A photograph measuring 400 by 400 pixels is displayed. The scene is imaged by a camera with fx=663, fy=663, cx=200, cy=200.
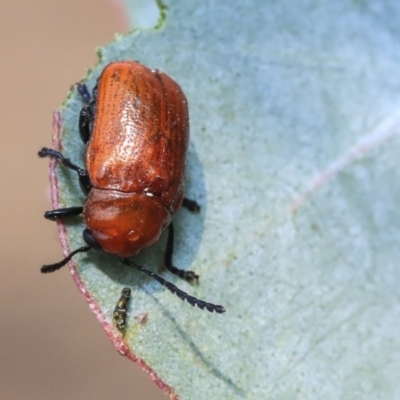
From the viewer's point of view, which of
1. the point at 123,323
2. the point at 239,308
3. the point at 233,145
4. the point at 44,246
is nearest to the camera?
the point at 123,323

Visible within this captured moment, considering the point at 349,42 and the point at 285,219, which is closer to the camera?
the point at 285,219

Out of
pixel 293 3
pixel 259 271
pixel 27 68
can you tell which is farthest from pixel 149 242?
pixel 27 68

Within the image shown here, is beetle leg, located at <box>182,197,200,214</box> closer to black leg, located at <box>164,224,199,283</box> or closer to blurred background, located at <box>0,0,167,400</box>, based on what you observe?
black leg, located at <box>164,224,199,283</box>

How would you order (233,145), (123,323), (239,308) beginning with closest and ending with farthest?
1. (123,323)
2. (239,308)
3. (233,145)

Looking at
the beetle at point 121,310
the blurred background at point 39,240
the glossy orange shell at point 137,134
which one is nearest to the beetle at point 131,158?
the glossy orange shell at point 137,134

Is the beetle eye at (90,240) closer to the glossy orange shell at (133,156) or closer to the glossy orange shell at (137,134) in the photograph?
the glossy orange shell at (133,156)

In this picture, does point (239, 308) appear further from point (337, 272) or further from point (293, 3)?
point (293, 3)

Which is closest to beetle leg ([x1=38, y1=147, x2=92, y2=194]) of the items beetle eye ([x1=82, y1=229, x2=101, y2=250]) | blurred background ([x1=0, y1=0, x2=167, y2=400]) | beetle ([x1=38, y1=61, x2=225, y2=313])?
beetle ([x1=38, y1=61, x2=225, y2=313])

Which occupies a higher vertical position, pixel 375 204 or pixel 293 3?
pixel 293 3
